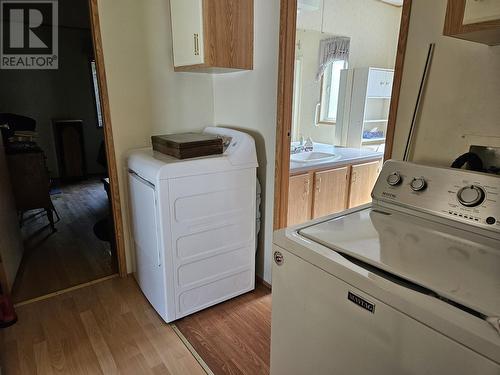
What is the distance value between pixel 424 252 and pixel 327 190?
1832 millimetres

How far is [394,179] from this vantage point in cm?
123

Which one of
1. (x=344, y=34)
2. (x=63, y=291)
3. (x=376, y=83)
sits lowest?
(x=63, y=291)

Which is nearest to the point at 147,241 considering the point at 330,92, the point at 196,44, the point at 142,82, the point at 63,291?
the point at 63,291

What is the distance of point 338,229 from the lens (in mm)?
1066

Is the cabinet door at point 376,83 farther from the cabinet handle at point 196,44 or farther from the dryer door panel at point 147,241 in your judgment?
the dryer door panel at point 147,241

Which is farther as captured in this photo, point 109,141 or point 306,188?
point 306,188

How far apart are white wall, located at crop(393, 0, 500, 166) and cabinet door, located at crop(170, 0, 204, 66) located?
3.66 ft

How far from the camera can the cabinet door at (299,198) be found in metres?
2.45

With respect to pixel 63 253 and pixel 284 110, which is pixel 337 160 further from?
pixel 63 253

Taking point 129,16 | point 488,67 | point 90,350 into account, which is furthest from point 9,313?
point 488,67

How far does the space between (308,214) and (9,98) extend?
5074mm

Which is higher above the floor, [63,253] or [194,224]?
[194,224]

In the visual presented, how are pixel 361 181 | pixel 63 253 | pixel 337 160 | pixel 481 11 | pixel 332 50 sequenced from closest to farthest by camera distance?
pixel 481 11, pixel 337 160, pixel 63 253, pixel 361 181, pixel 332 50

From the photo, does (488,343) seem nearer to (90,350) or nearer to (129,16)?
(90,350)
